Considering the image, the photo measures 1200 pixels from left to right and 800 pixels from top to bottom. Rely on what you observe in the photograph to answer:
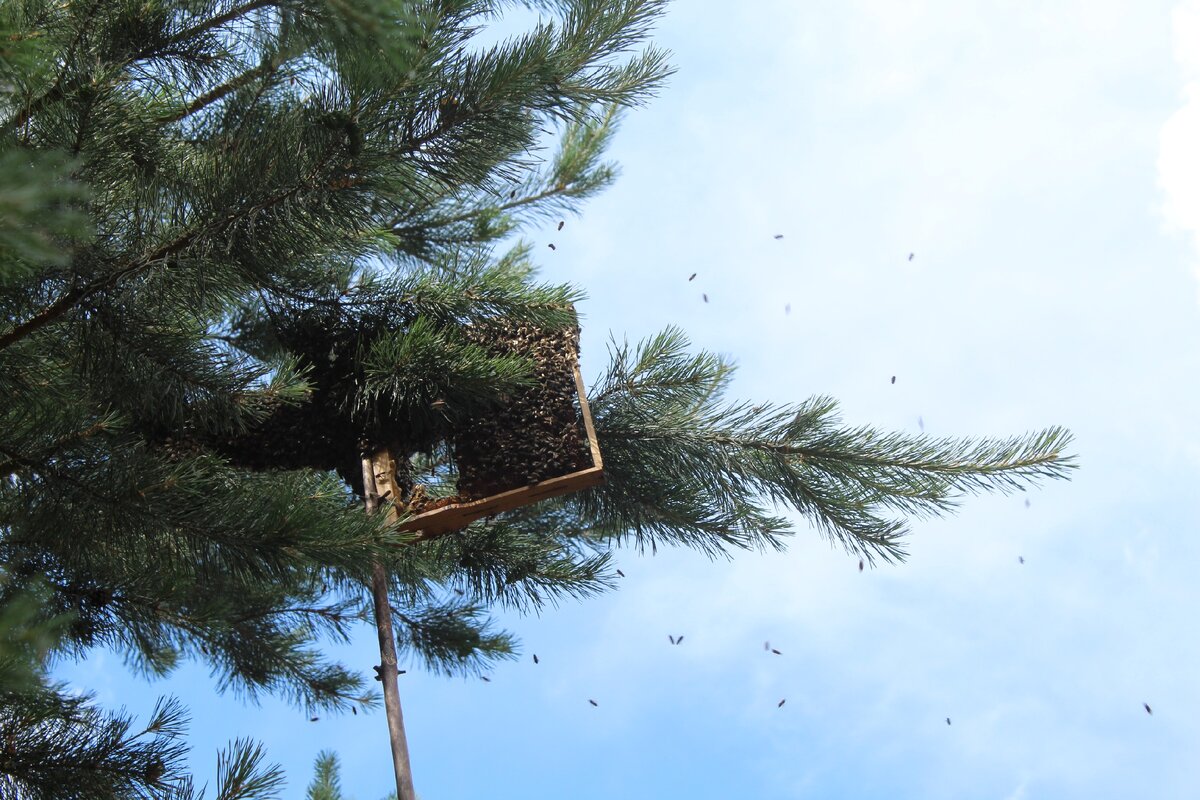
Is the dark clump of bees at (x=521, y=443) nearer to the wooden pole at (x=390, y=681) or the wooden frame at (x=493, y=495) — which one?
the wooden frame at (x=493, y=495)

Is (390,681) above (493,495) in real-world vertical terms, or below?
below

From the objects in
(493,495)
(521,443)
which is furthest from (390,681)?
(521,443)

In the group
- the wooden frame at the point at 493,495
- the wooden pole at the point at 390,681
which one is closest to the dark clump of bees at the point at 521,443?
the wooden frame at the point at 493,495

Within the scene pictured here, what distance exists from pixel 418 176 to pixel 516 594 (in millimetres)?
1675

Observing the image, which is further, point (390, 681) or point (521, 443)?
point (521, 443)

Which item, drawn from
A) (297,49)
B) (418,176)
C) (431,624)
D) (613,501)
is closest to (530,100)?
(418,176)

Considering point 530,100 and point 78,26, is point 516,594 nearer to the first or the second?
point 530,100

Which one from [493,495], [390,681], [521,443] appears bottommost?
[390,681]

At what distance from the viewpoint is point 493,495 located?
3271 millimetres

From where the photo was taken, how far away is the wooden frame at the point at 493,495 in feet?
10.7

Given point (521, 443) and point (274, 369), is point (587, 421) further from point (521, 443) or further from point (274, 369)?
point (274, 369)

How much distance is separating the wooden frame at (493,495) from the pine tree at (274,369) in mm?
79

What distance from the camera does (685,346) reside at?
3826 mm

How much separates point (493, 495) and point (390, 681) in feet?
1.90
